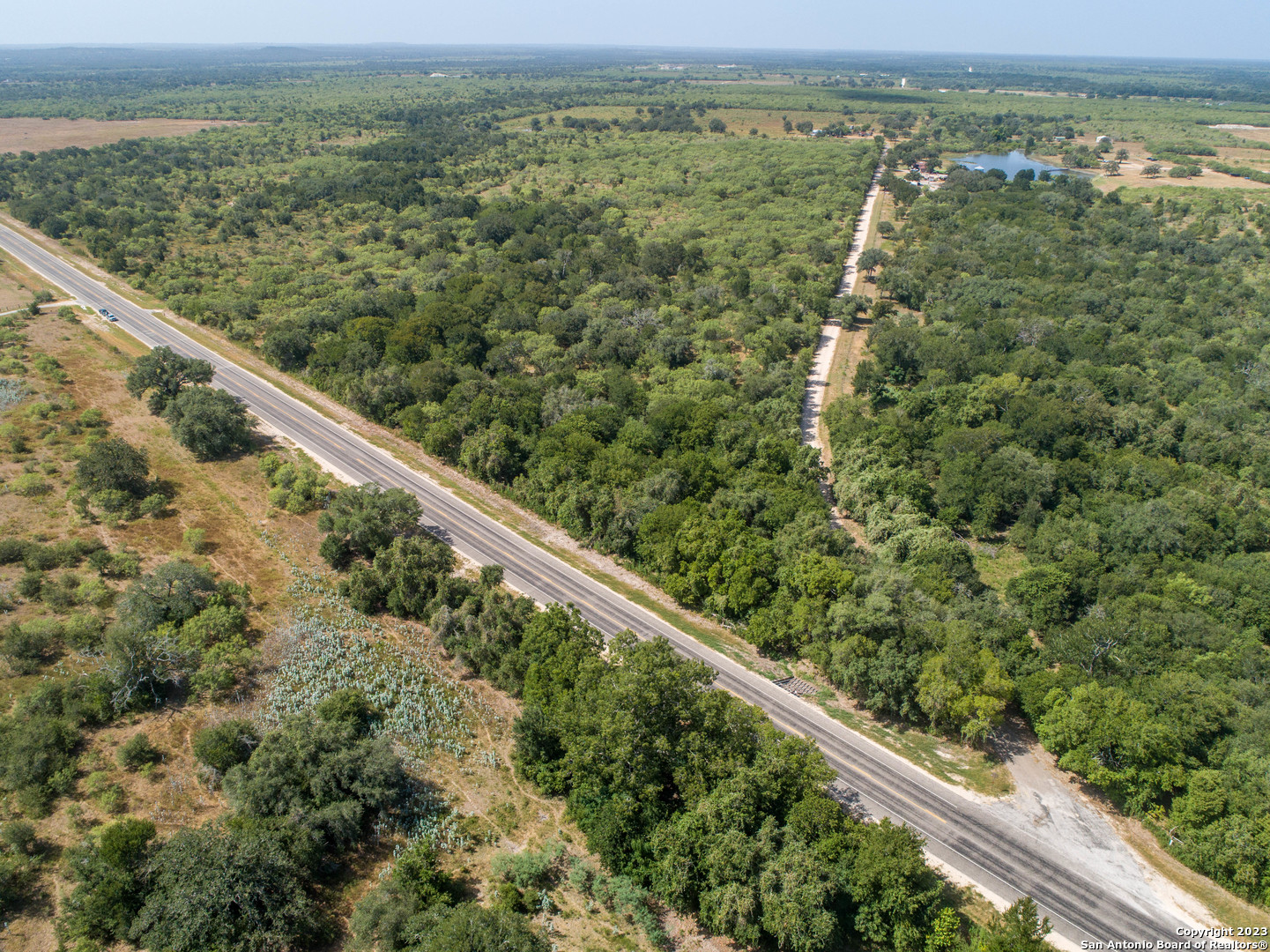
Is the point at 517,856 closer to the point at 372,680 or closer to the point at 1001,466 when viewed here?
the point at 372,680

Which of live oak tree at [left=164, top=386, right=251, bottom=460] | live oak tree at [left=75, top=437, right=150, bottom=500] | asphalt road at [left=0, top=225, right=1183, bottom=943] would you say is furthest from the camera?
live oak tree at [left=164, top=386, right=251, bottom=460]

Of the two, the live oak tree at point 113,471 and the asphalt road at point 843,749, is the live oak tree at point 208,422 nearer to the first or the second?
the asphalt road at point 843,749

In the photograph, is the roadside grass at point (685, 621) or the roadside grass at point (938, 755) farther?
the roadside grass at point (685, 621)

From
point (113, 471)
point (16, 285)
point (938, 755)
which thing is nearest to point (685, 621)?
point (938, 755)

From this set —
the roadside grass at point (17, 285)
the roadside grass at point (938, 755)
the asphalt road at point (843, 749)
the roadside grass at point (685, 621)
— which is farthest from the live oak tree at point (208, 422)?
the roadside grass at point (938, 755)

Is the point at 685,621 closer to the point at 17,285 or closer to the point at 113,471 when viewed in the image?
the point at 113,471

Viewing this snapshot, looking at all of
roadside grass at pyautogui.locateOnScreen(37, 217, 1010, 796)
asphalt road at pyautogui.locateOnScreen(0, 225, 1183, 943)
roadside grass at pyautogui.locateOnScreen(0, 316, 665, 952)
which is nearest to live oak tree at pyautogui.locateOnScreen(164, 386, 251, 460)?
roadside grass at pyautogui.locateOnScreen(0, 316, 665, 952)

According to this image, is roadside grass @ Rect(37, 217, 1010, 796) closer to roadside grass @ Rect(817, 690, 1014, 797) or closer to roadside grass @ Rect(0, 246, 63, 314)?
roadside grass @ Rect(817, 690, 1014, 797)

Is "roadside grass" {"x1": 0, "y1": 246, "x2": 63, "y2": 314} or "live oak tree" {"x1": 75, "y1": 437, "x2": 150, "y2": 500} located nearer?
"live oak tree" {"x1": 75, "y1": 437, "x2": 150, "y2": 500}

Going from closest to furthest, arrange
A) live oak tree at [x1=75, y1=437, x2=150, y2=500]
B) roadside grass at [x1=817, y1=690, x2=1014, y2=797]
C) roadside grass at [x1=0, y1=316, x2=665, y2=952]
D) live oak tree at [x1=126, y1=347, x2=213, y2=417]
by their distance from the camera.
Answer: roadside grass at [x1=0, y1=316, x2=665, y2=952], roadside grass at [x1=817, y1=690, x2=1014, y2=797], live oak tree at [x1=75, y1=437, x2=150, y2=500], live oak tree at [x1=126, y1=347, x2=213, y2=417]
